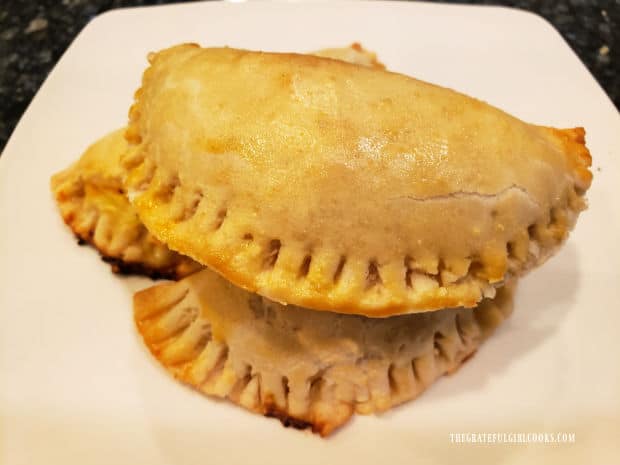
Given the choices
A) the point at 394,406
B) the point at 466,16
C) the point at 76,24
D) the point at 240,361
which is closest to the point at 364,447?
the point at 394,406

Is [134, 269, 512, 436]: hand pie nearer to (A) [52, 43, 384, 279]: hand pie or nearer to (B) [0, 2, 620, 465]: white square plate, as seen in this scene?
(B) [0, 2, 620, 465]: white square plate

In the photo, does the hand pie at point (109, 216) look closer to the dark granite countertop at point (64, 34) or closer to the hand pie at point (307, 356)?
the hand pie at point (307, 356)

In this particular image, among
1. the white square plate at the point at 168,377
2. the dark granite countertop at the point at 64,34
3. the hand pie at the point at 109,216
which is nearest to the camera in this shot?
the white square plate at the point at 168,377

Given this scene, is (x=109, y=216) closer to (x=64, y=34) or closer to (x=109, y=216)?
(x=109, y=216)

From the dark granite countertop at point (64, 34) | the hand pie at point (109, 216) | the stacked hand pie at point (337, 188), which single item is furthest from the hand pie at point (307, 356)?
the dark granite countertop at point (64, 34)

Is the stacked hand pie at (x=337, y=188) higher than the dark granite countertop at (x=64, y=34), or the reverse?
the stacked hand pie at (x=337, y=188)

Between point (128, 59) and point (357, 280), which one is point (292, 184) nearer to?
point (357, 280)
